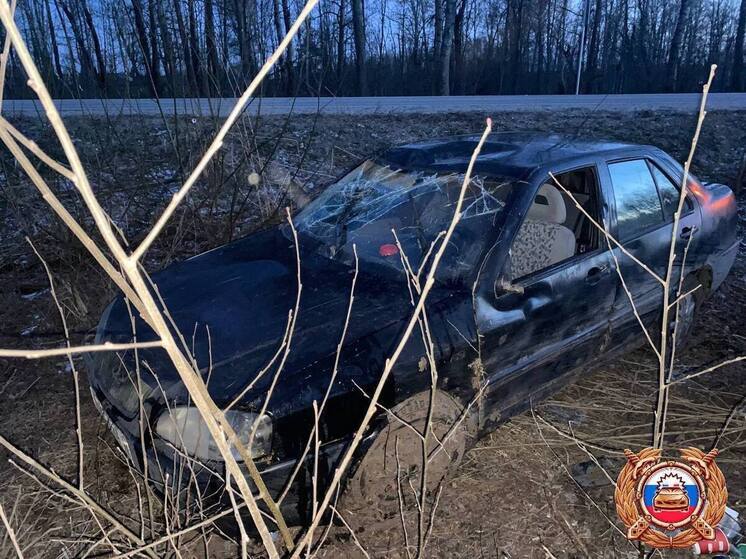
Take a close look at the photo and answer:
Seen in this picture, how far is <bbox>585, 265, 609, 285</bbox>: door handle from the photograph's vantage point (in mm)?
2881

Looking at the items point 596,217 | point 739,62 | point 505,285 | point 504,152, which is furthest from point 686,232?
point 739,62

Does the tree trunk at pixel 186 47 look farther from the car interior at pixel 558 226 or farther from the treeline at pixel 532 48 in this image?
the treeline at pixel 532 48

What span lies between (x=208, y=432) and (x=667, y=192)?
307cm

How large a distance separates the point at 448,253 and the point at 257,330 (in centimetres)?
97

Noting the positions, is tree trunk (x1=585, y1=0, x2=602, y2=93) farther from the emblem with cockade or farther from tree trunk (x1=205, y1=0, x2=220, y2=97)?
the emblem with cockade

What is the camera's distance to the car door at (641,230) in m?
3.11

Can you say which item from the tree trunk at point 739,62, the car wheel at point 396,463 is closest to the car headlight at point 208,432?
the car wheel at point 396,463

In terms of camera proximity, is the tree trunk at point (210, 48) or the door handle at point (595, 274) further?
the tree trunk at point (210, 48)

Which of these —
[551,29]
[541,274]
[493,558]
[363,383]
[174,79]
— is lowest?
[493,558]

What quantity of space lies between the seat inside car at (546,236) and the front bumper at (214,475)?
1.62m

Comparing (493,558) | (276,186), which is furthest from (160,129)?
(493,558)

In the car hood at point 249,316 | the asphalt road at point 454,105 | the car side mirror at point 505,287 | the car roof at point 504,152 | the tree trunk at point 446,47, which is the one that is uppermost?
the tree trunk at point 446,47

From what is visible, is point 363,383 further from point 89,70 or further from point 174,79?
point 89,70

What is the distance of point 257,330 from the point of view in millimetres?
2400
